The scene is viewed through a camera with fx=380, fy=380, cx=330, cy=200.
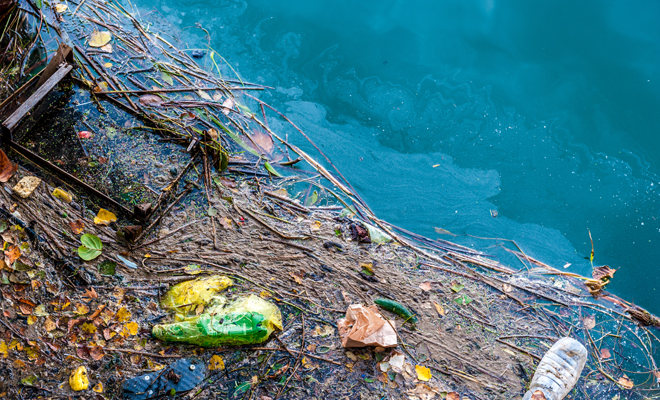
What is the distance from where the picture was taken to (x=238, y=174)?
2.12 m

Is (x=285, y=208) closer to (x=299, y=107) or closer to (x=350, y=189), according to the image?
(x=350, y=189)

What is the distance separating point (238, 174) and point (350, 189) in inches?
25.8

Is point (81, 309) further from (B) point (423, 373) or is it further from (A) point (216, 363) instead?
(B) point (423, 373)

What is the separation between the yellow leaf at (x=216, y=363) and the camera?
5.35 feet

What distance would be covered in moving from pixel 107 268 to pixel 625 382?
2639mm

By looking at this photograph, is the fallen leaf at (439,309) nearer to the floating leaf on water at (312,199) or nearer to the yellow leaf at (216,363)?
the floating leaf on water at (312,199)

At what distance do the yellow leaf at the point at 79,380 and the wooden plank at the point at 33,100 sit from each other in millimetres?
1160

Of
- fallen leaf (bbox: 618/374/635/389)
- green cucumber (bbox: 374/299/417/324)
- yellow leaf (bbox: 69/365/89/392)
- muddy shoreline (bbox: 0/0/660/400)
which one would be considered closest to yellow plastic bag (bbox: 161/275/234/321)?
muddy shoreline (bbox: 0/0/660/400)

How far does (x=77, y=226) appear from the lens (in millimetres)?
1769

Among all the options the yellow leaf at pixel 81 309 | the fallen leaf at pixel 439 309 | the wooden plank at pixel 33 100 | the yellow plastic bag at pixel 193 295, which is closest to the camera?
the yellow leaf at pixel 81 309

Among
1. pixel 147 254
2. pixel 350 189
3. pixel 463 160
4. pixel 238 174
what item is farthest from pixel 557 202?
pixel 147 254

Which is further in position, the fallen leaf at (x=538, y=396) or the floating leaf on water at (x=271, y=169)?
the floating leaf on water at (x=271, y=169)

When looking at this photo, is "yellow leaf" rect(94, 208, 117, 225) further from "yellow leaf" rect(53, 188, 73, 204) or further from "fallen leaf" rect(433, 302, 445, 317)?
"fallen leaf" rect(433, 302, 445, 317)

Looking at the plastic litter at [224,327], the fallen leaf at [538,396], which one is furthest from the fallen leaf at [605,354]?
the plastic litter at [224,327]
